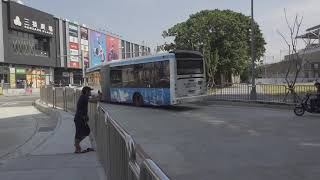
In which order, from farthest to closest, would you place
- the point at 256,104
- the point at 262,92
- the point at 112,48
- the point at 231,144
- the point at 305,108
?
the point at 112,48 < the point at 262,92 < the point at 256,104 < the point at 305,108 < the point at 231,144

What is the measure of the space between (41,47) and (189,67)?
229 feet

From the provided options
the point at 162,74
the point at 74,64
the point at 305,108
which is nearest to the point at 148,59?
the point at 162,74

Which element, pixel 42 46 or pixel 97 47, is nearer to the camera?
pixel 42 46

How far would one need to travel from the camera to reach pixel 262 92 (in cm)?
3550

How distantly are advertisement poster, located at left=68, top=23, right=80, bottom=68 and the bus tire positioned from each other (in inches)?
2940

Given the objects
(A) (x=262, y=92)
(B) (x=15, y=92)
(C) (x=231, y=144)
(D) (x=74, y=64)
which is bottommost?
(C) (x=231, y=144)

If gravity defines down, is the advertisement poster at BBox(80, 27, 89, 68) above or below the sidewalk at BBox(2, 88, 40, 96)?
above

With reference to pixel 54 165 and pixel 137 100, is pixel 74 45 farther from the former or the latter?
pixel 54 165

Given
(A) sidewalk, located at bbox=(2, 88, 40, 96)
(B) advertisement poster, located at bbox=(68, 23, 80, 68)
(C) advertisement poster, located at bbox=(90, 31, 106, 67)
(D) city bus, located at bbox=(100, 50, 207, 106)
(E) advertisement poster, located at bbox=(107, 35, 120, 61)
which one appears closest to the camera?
(D) city bus, located at bbox=(100, 50, 207, 106)

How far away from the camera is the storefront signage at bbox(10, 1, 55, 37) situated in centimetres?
8281

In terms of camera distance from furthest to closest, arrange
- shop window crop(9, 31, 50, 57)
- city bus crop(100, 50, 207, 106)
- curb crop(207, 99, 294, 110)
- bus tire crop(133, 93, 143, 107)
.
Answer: shop window crop(9, 31, 50, 57)
bus tire crop(133, 93, 143, 107)
curb crop(207, 99, 294, 110)
city bus crop(100, 50, 207, 106)

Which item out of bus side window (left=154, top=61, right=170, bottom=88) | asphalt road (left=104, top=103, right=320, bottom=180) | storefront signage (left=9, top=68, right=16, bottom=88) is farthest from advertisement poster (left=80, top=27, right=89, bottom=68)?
asphalt road (left=104, top=103, right=320, bottom=180)

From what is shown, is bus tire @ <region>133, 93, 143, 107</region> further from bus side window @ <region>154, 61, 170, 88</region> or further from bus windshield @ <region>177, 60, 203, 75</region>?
bus windshield @ <region>177, 60, 203, 75</region>

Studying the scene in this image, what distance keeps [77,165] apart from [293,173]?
4392 mm
